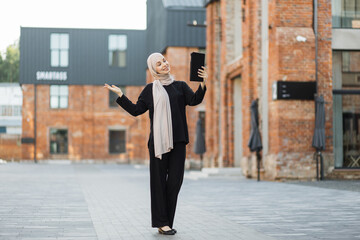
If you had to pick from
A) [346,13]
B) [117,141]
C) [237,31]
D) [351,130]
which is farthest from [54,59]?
[351,130]

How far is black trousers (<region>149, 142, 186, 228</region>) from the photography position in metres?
6.98

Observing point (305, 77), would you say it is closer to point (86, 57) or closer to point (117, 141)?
point (117, 141)

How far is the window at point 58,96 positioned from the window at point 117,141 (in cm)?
409

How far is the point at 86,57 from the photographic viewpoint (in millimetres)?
48188

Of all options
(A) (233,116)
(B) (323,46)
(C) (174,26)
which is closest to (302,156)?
(B) (323,46)

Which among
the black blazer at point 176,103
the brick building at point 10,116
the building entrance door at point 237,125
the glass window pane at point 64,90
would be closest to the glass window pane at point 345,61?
the building entrance door at point 237,125

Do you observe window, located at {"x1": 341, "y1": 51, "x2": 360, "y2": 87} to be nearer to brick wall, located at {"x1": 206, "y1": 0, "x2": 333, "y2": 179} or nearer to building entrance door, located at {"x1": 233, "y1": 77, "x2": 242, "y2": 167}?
brick wall, located at {"x1": 206, "y1": 0, "x2": 333, "y2": 179}

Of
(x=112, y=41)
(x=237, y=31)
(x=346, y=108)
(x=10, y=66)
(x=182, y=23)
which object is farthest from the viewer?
(x=10, y=66)

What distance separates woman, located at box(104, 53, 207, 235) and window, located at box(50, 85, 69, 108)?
135 ft

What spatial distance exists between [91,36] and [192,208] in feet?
129

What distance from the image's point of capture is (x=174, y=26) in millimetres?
35812

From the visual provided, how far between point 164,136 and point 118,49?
1664 inches

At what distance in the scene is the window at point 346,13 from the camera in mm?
18656

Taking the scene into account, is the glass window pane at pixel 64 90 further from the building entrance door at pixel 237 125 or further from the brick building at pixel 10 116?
the building entrance door at pixel 237 125
